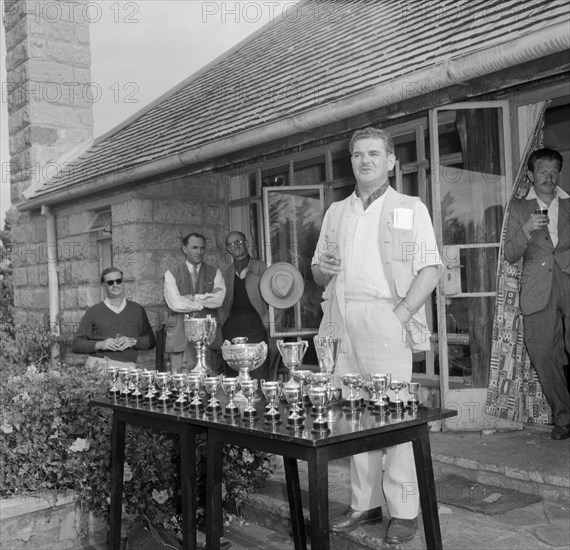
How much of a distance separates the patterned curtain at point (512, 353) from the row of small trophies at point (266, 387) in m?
2.50

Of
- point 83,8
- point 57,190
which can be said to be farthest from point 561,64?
point 83,8

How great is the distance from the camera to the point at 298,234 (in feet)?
26.4

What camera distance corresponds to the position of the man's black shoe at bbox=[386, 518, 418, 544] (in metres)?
3.70

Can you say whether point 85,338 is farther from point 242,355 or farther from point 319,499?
point 319,499

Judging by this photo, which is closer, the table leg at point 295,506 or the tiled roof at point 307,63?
the table leg at point 295,506

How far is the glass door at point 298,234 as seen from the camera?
7.87m

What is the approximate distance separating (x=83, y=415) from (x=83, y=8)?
27.1 feet

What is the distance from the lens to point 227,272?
760 centimetres

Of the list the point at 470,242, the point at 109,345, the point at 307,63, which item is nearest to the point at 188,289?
the point at 109,345

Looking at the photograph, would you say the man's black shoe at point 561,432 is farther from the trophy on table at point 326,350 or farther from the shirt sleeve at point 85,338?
the shirt sleeve at point 85,338

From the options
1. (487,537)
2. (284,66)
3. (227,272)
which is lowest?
(487,537)

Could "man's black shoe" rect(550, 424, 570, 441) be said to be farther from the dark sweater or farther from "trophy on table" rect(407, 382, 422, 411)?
the dark sweater

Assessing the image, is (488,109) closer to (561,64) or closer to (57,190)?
(561,64)

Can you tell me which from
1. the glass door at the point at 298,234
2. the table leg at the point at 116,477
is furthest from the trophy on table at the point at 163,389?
the glass door at the point at 298,234
